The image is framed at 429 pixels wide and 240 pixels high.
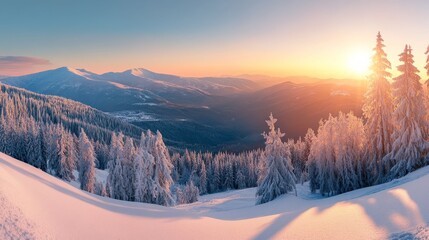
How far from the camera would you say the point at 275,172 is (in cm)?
3067

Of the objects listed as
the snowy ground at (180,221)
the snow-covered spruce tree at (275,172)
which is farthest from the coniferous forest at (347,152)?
the snowy ground at (180,221)

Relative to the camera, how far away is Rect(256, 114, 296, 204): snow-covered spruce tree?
30469 millimetres

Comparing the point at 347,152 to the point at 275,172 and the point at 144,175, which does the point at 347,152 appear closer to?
the point at 275,172

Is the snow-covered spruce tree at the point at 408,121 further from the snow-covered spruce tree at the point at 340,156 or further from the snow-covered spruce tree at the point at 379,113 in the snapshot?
the snow-covered spruce tree at the point at 340,156

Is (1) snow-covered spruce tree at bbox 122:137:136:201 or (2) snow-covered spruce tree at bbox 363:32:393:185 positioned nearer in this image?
(2) snow-covered spruce tree at bbox 363:32:393:185

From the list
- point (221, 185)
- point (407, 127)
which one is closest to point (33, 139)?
point (221, 185)

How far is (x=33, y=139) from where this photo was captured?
62.9 metres

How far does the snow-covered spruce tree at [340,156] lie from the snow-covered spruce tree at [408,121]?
17.5 ft

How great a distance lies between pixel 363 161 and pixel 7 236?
3380 centimetres

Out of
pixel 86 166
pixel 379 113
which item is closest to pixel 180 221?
pixel 379 113

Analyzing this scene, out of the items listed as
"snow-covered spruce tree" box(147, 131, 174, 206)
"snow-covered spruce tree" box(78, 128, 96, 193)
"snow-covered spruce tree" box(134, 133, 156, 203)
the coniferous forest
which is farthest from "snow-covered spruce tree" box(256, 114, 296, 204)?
"snow-covered spruce tree" box(78, 128, 96, 193)

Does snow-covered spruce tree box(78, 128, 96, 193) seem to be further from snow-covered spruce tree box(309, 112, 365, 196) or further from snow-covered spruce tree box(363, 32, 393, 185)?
snow-covered spruce tree box(363, 32, 393, 185)

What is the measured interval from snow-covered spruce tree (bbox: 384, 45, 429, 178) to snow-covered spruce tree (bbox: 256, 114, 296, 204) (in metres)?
9.71

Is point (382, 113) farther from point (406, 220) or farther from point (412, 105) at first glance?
point (406, 220)
